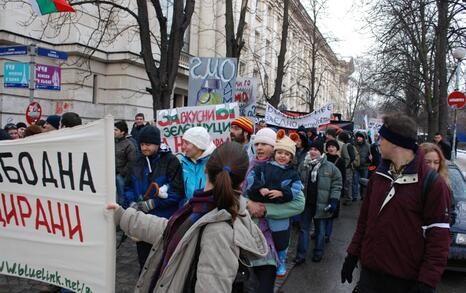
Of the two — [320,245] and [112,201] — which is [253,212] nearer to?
[112,201]

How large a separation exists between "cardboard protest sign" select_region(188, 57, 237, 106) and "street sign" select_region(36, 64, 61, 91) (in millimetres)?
4193

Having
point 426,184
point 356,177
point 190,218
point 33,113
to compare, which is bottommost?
point 356,177

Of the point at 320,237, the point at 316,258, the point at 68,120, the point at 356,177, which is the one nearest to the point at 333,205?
the point at 320,237

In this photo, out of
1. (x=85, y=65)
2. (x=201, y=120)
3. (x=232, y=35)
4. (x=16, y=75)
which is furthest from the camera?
(x=85, y=65)

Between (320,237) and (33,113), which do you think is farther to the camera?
(33,113)

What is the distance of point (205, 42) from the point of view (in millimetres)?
25375

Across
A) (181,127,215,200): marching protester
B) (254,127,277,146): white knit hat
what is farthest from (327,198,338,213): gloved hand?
(181,127,215,200): marching protester

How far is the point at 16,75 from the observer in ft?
35.9

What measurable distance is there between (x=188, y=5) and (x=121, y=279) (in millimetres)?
6813

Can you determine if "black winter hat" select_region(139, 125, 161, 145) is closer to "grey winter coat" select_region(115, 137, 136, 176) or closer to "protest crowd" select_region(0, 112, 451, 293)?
"protest crowd" select_region(0, 112, 451, 293)

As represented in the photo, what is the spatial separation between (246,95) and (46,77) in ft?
16.4

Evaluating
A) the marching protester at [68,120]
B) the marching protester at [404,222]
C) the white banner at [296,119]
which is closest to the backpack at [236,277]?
the marching protester at [404,222]

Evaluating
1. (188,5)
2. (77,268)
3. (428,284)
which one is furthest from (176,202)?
(188,5)

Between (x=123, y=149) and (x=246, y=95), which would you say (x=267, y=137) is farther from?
(x=246, y=95)
